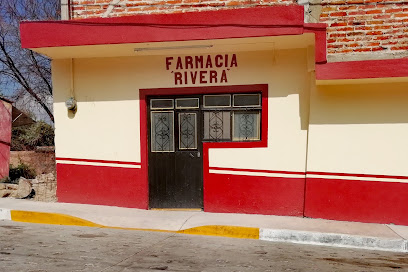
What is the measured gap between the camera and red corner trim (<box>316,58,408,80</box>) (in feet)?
16.0

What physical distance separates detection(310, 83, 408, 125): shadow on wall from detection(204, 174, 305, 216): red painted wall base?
1259mm

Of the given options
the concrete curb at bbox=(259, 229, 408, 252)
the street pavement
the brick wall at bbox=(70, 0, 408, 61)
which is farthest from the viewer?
the brick wall at bbox=(70, 0, 408, 61)

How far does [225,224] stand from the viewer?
5246mm

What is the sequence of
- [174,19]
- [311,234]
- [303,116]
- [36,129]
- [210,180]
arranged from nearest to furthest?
[311,234] → [174,19] → [303,116] → [210,180] → [36,129]

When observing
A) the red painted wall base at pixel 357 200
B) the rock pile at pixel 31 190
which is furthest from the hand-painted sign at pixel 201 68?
the rock pile at pixel 31 190

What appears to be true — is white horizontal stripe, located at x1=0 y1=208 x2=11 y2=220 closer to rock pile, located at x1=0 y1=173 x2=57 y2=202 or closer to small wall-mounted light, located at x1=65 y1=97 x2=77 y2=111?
rock pile, located at x1=0 y1=173 x2=57 y2=202

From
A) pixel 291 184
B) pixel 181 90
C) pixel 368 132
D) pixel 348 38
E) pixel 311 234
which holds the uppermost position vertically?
pixel 348 38

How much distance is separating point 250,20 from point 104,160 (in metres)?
3.82

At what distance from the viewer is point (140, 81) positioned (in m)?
6.27

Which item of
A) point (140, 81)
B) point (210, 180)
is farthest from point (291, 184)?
point (140, 81)

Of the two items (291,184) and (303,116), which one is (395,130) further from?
(291,184)

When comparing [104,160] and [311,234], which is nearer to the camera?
[311,234]

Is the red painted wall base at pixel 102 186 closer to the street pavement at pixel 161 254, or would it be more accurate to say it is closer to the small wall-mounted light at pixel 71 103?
the small wall-mounted light at pixel 71 103

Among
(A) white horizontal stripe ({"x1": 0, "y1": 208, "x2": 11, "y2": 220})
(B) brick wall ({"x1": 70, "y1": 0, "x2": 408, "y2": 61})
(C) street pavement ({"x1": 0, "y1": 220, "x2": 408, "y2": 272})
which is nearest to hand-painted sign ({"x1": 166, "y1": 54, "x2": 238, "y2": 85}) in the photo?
(B) brick wall ({"x1": 70, "y1": 0, "x2": 408, "y2": 61})
